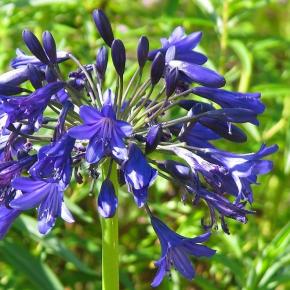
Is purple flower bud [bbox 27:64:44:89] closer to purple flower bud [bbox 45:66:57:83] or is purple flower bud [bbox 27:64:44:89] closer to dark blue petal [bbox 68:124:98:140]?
purple flower bud [bbox 45:66:57:83]

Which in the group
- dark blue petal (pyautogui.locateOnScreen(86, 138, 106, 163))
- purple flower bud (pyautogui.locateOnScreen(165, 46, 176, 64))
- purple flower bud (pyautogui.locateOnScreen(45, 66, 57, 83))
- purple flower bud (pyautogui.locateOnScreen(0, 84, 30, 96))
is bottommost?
purple flower bud (pyautogui.locateOnScreen(165, 46, 176, 64))

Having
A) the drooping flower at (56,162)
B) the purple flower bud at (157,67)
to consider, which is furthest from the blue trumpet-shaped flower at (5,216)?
the purple flower bud at (157,67)

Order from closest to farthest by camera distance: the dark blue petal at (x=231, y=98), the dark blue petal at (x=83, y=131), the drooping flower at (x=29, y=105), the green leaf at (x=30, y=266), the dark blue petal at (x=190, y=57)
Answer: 1. the dark blue petal at (x=83, y=131)
2. the drooping flower at (x=29, y=105)
3. the dark blue petal at (x=231, y=98)
4. the dark blue petal at (x=190, y=57)
5. the green leaf at (x=30, y=266)

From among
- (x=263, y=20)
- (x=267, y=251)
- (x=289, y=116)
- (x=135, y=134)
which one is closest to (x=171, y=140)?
(x=135, y=134)

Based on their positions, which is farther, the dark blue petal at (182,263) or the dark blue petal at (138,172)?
the dark blue petal at (182,263)

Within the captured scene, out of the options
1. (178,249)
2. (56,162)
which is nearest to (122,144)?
(56,162)

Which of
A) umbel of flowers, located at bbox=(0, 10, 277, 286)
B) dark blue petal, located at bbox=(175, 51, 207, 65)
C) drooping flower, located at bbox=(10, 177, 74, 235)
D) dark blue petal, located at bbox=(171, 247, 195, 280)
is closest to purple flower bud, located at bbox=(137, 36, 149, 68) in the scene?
umbel of flowers, located at bbox=(0, 10, 277, 286)

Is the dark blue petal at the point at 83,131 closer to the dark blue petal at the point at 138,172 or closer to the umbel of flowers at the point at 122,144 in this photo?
the umbel of flowers at the point at 122,144
